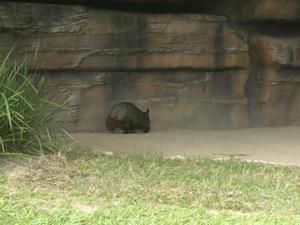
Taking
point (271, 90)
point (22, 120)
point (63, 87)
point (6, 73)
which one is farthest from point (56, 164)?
point (271, 90)

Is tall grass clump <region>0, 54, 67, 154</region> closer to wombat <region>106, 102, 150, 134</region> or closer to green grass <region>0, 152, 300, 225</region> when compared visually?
green grass <region>0, 152, 300, 225</region>

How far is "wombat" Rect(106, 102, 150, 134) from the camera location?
822cm

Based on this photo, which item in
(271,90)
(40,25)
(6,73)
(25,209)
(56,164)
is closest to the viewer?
(25,209)

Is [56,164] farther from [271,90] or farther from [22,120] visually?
[271,90]

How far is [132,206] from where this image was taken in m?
4.27

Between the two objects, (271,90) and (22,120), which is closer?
(22,120)

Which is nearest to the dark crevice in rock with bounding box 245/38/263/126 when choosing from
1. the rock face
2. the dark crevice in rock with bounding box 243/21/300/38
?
the rock face

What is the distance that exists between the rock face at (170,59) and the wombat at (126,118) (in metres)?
0.21

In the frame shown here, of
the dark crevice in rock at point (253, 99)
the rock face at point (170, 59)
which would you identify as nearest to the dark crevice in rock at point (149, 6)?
the rock face at point (170, 59)

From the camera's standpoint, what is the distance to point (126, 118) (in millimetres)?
8219

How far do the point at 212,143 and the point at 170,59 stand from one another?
1.61 meters

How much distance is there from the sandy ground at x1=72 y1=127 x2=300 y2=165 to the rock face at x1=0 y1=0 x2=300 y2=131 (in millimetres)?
417

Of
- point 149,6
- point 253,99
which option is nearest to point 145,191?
point 149,6

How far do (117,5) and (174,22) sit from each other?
2.75 feet
